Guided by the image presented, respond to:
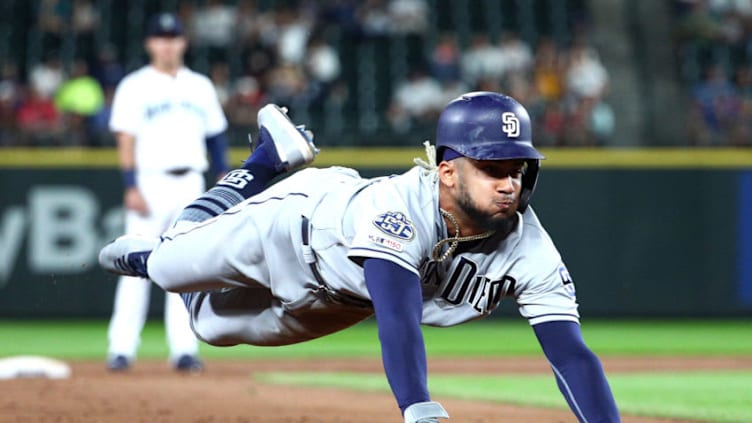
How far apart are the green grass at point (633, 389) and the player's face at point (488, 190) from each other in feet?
8.41

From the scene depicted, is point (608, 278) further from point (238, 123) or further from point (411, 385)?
point (411, 385)

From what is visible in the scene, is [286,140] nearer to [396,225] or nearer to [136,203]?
[396,225]

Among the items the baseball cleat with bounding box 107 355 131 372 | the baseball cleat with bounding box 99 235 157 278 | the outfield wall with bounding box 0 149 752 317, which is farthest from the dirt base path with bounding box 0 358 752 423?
the outfield wall with bounding box 0 149 752 317

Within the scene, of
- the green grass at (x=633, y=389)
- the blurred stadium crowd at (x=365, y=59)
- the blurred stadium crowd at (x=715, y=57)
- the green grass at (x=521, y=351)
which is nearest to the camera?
the green grass at (x=633, y=389)

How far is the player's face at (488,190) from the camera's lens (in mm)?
4012

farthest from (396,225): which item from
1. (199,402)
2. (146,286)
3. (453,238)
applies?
(146,286)

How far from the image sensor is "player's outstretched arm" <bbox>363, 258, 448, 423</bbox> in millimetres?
3766

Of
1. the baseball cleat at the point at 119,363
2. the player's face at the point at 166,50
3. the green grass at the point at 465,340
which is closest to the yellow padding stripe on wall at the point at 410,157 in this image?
the green grass at the point at 465,340

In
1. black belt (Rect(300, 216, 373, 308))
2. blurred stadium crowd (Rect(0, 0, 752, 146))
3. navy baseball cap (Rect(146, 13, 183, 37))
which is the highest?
navy baseball cap (Rect(146, 13, 183, 37))

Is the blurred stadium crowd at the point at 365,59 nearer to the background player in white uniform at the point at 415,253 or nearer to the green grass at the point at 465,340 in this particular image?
the green grass at the point at 465,340

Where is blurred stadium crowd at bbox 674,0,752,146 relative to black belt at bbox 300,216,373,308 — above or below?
below

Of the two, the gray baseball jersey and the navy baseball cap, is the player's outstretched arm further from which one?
the navy baseball cap

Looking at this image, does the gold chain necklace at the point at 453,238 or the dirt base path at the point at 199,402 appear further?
the dirt base path at the point at 199,402

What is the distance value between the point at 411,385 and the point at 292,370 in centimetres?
544
